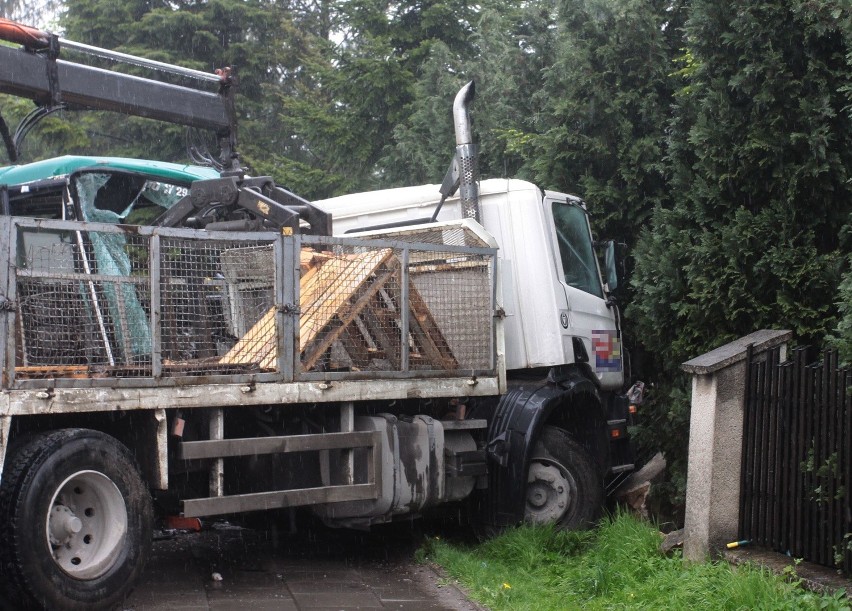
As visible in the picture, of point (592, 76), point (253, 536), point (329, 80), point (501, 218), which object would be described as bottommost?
point (253, 536)

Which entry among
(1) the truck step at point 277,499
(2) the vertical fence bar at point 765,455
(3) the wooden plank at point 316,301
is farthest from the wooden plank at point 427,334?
(2) the vertical fence bar at point 765,455

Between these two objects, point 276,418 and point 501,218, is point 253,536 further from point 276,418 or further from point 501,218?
point 501,218

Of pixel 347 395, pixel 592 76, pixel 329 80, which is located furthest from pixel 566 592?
pixel 329 80

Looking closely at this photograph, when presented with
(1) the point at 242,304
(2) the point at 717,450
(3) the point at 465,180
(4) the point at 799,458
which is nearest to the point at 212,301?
(1) the point at 242,304

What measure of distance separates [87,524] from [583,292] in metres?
4.65

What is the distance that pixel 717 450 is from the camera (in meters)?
6.55

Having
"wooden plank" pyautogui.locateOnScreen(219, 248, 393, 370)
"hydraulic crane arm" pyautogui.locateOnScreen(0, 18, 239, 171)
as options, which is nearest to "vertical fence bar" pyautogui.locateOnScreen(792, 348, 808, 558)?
"wooden plank" pyautogui.locateOnScreen(219, 248, 393, 370)

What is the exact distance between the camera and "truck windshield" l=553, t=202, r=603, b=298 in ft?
28.5

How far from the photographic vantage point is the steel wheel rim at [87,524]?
5430 mm

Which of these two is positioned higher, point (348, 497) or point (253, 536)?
point (348, 497)

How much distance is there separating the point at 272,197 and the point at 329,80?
1177 cm

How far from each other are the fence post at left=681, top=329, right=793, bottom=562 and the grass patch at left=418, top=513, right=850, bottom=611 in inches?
9.2

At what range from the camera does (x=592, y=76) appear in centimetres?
1038

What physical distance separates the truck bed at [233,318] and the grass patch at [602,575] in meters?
1.21
